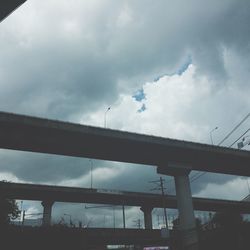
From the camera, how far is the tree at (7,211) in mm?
38994

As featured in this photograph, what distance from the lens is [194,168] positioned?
63.0m

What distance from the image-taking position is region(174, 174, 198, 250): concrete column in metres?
56.2

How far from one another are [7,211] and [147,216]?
2220 inches

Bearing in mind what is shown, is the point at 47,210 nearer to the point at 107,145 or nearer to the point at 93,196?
the point at 93,196

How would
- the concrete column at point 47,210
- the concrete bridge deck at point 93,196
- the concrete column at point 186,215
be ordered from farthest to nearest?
1. the concrete column at point 47,210
2. the concrete bridge deck at point 93,196
3. the concrete column at point 186,215

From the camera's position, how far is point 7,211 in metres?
41.3

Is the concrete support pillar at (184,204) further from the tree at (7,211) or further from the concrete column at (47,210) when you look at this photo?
the concrete column at (47,210)

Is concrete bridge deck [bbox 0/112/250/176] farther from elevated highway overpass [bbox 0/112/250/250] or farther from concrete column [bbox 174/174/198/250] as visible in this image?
concrete column [bbox 174/174/198/250]

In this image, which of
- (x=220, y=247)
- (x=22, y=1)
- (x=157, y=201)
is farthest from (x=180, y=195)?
(x=22, y=1)

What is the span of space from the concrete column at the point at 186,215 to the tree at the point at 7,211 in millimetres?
27759

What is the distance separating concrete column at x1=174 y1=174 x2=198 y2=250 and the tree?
91.1 ft

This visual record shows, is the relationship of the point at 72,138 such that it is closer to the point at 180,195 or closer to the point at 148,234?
the point at 180,195

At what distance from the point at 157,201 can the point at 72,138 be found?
46581 millimetres

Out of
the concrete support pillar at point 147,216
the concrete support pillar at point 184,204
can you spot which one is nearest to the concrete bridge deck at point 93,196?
the concrete support pillar at point 147,216
